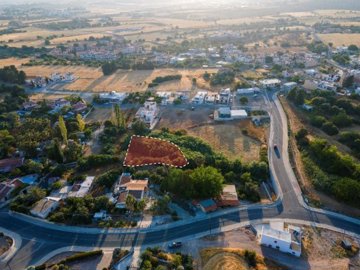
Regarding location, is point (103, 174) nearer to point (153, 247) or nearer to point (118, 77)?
point (153, 247)

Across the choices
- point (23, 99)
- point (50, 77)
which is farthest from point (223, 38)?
point (23, 99)

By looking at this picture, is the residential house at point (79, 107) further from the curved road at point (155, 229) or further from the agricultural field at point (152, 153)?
the curved road at point (155, 229)

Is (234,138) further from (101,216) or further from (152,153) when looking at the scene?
(101,216)

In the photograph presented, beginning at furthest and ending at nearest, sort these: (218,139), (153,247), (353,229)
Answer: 1. (218,139)
2. (353,229)
3. (153,247)

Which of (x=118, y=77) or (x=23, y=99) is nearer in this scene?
(x=23, y=99)

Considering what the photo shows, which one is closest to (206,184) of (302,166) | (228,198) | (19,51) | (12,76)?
(228,198)

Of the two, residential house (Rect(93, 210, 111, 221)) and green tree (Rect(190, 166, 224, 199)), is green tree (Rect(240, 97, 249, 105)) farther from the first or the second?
residential house (Rect(93, 210, 111, 221))
